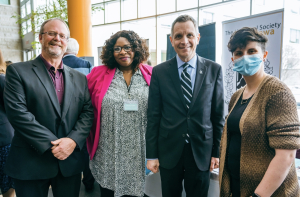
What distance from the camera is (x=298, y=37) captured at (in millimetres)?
5395

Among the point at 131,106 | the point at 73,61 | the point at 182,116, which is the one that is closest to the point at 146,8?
the point at 73,61

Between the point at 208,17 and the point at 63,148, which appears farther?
the point at 208,17

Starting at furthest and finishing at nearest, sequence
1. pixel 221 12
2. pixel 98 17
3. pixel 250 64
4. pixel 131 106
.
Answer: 1. pixel 98 17
2. pixel 221 12
3. pixel 131 106
4. pixel 250 64

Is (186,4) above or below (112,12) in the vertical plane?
below

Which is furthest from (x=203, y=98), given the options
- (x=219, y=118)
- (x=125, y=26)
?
(x=125, y=26)

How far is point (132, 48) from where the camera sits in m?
1.91

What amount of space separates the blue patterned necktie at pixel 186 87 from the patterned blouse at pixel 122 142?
412mm

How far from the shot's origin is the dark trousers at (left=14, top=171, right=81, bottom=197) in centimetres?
146

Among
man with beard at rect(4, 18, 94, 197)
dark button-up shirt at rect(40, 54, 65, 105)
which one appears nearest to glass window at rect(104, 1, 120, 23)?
man with beard at rect(4, 18, 94, 197)

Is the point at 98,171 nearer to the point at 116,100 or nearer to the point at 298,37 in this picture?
the point at 116,100

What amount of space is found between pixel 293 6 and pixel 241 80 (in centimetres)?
412

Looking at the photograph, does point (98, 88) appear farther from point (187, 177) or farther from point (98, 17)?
point (98, 17)

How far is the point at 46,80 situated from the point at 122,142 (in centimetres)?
75

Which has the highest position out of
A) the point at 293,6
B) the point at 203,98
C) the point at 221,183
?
the point at 293,6
